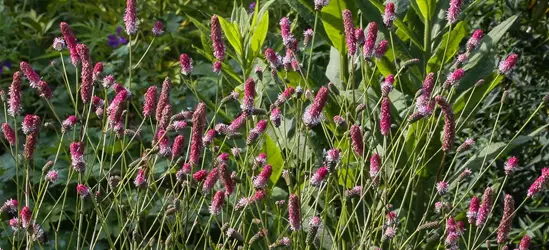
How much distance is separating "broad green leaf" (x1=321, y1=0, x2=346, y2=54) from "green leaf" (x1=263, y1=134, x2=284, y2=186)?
Answer: 0.38m

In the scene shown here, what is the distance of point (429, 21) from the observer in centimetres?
312

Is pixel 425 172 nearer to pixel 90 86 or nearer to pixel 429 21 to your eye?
pixel 429 21

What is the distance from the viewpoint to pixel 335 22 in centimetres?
319

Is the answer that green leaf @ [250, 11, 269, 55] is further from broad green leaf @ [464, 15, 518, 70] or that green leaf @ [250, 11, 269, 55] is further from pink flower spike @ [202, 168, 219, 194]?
pink flower spike @ [202, 168, 219, 194]

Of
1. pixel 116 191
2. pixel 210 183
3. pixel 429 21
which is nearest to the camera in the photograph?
pixel 210 183

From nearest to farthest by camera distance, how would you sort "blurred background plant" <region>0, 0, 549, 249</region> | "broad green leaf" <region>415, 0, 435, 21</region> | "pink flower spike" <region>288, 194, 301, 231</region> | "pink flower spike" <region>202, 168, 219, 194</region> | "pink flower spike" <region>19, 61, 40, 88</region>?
1. "pink flower spike" <region>288, 194, 301, 231</region>
2. "pink flower spike" <region>202, 168, 219, 194</region>
3. "pink flower spike" <region>19, 61, 40, 88</region>
4. "broad green leaf" <region>415, 0, 435, 21</region>
5. "blurred background plant" <region>0, 0, 549, 249</region>

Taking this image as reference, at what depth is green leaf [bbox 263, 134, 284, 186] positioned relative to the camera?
3098 millimetres

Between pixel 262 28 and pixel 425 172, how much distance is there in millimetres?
687

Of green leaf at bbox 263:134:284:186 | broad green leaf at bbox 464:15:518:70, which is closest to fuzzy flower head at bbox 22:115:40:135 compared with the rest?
green leaf at bbox 263:134:284:186

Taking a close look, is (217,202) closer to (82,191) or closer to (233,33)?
(82,191)

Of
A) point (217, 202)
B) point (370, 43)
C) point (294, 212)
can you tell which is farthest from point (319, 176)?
point (370, 43)

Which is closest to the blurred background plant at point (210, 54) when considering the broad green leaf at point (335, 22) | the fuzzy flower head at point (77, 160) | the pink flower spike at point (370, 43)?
the broad green leaf at point (335, 22)

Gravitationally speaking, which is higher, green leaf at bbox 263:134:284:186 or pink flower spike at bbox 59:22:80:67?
pink flower spike at bbox 59:22:80:67

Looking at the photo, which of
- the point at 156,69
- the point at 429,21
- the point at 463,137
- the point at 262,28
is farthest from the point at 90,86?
Answer: the point at 156,69
